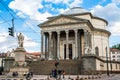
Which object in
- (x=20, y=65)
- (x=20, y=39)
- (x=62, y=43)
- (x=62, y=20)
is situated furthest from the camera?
(x=62, y=43)

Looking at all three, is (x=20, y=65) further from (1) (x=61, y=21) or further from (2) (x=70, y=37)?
(2) (x=70, y=37)

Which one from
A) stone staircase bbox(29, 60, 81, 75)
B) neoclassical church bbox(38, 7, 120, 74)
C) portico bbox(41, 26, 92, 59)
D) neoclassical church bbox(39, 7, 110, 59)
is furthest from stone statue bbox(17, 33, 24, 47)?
portico bbox(41, 26, 92, 59)

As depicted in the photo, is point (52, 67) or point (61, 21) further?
point (61, 21)

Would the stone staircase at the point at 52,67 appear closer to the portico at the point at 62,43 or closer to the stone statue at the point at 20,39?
the portico at the point at 62,43

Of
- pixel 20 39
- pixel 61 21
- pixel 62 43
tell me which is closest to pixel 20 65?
pixel 20 39

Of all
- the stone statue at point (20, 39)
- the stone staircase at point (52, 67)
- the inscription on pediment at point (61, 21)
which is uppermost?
the inscription on pediment at point (61, 21)

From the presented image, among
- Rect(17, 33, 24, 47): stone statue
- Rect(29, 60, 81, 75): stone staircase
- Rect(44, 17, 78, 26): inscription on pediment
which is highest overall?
Rect(44, 17, 78, 26): inscription on pediment

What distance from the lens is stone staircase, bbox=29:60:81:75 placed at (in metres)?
43.5

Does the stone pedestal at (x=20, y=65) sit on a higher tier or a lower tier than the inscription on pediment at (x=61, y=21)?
lower

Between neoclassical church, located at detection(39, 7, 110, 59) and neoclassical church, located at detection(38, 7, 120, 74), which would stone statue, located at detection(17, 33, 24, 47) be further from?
neoclassical church, located at detection(39, 7, 110, 59)

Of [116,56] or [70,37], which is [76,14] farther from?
[116,56]

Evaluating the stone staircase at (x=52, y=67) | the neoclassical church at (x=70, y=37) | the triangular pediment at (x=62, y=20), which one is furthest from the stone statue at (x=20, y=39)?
the triangular pediment at (x=62, y=20)

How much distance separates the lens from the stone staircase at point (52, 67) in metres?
43.5

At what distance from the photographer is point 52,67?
45750mm
